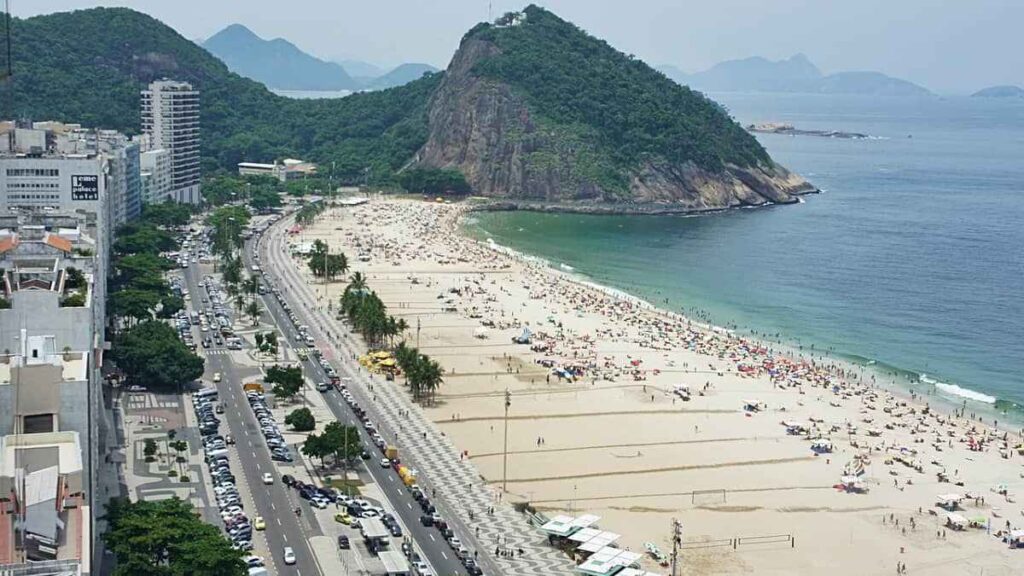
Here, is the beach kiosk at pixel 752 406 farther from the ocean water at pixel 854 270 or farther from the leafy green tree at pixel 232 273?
the leafy green tree at pixel 232 273

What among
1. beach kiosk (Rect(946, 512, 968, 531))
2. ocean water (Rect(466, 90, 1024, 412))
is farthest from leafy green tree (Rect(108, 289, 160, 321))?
beach kiosk (Rect(946, 512, 968, 531))

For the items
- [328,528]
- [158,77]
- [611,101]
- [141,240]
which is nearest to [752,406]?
[328,528]

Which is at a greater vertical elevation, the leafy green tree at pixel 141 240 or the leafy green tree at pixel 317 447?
the leafy green tree at pixel 141 240

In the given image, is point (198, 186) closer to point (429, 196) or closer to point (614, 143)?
point (429, 196)

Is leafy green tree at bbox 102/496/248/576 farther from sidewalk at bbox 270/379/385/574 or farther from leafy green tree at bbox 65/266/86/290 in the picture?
leafy green tree at bbox 65/266/86/290

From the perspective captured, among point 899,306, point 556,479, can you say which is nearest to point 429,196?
point 899,306

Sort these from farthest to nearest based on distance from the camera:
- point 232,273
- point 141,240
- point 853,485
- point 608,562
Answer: point 141,240
point 232,273
point 853,485
point 608,562

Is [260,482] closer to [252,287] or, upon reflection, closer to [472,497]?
[472,497]

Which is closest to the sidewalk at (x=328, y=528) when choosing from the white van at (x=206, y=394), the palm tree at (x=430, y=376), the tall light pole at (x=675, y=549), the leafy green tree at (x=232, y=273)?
the white van at (x=206, y=394)
